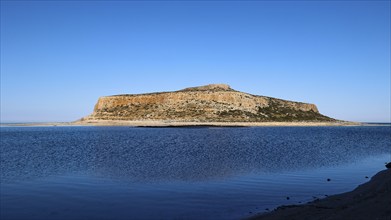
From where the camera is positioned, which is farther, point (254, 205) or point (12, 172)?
point (12, 172)

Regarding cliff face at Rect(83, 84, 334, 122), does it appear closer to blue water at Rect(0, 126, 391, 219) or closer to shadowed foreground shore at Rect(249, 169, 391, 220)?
blue water at Rect(0, 126, 391, 219)

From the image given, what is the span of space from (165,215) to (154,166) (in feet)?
49.2

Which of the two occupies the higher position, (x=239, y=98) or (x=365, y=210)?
(x=239, y=98)

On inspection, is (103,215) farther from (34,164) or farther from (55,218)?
(34,164)

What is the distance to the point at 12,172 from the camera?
26.7 m

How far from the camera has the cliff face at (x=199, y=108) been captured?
165 metres

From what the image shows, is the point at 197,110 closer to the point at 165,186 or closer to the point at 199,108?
the point at 199,108

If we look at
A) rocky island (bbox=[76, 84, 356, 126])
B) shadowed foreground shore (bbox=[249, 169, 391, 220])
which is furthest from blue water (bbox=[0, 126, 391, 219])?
rocky island (bbox=[76, 84, 356, 126])

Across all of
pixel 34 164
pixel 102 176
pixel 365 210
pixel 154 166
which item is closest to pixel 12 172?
pixel 34 164

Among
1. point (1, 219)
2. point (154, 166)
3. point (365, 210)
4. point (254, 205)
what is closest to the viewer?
point (365, 210)

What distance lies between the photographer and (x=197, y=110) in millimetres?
169000

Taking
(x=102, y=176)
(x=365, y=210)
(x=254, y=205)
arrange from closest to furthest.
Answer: (x=365, y=210) < (x=254, y=205) < (x=102, y=176)

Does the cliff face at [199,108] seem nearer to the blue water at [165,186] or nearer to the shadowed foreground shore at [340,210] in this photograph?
the blue water at [165,186]

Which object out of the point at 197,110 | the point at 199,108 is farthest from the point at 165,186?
the point at 199,108
